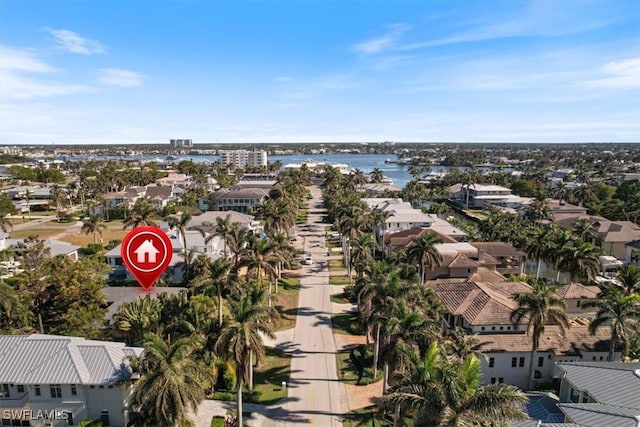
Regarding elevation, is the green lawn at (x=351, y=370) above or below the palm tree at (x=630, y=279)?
below

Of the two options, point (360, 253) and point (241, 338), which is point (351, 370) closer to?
point (241, 338)

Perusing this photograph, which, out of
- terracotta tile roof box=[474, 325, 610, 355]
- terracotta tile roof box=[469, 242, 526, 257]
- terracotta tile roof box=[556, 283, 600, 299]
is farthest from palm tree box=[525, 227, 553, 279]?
terracotta tile roof box=[474, 325, 610, 355]

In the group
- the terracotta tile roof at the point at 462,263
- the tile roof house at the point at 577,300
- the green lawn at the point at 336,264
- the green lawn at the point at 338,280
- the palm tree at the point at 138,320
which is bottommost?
the green lawn at the point at 338,280

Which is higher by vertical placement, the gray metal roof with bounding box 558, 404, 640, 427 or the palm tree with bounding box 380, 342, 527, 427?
the palm tree with bounding box 380, 342, 527, 427

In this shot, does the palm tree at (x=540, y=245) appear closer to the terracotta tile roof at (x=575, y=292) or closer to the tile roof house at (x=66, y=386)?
the terracotta tile roof at (x=575, y=292)

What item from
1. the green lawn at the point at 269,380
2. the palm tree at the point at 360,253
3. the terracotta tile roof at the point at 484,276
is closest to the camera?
the green lawn at the point at 269,380

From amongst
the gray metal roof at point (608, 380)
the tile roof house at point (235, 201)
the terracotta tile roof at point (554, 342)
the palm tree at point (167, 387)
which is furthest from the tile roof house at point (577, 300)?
the tile roof house at point (235, 201)

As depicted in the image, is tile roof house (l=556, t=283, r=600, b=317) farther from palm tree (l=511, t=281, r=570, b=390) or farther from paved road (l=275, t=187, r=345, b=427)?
paved road (l=275, t=187, r=345, b=427)
